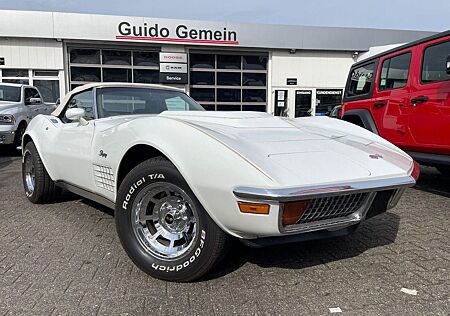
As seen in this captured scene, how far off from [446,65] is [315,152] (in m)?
2.95

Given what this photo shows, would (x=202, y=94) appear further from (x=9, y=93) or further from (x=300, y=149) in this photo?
(x=300, y=149)

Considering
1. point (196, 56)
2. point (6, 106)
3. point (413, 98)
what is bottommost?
point (6, 106)

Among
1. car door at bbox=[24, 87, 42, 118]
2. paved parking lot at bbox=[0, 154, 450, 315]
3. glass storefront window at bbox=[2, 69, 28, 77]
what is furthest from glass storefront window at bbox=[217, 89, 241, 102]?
paved parking lot at bbox=[0, 154, 450, 315]

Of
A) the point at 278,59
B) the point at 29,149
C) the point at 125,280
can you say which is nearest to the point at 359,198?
the point at 125,280

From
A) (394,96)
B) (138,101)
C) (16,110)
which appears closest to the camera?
(138,101)

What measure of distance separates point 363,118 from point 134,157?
4268 millimetres

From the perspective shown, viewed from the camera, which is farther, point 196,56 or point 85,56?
point 196,56

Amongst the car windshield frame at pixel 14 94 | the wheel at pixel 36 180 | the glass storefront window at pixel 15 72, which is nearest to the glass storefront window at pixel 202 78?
the glass storefront window at pixel 15 72

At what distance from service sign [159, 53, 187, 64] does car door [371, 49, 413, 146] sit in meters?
11.9

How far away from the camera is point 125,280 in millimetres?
2369

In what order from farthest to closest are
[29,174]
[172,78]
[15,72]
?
1. [172,78]
2. [15,72]
3. [29,174]

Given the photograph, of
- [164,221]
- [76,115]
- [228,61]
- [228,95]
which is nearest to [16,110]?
[76,115]

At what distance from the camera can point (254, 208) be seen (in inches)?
76.5

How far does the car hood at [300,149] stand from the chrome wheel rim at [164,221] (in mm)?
516
